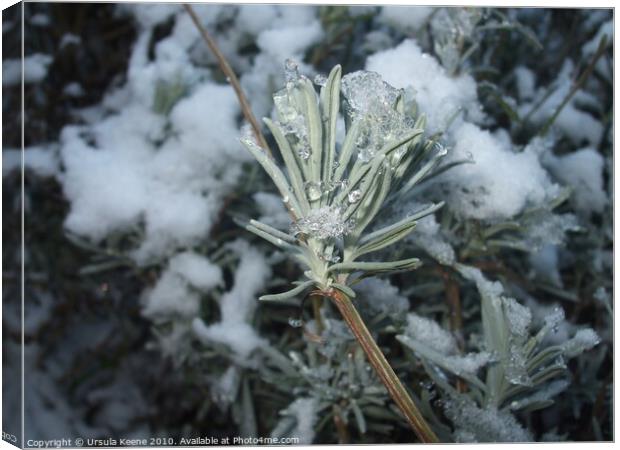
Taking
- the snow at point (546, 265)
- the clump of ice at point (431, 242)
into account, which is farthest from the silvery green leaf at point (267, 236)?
the snow at point (546, 265)

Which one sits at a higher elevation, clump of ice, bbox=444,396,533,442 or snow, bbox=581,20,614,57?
snow, bbox=581,20,614,57

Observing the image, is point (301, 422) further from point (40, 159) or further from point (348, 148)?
point (40, 159)

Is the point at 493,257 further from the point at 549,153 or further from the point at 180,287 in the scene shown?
the point at 180,287

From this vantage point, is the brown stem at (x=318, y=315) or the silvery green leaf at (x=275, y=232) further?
the brown stem at (x=318, y=315)

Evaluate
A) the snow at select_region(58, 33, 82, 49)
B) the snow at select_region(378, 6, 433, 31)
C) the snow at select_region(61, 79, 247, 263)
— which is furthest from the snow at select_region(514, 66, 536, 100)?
the snow at select_region(58, 33, 82, 49)

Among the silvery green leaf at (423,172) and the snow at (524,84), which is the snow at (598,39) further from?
the silvery green leaf at (423,172)

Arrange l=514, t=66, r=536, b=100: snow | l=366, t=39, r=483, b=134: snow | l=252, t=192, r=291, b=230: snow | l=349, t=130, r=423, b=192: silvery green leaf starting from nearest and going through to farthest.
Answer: l=349, t=130, r=423, b=192: silvery green leaf < l=366, t=39, r=483, b=134: snow < l=252, t=192, r=291, b=230: snow < l=514, t=66, r=536, b=100: snow

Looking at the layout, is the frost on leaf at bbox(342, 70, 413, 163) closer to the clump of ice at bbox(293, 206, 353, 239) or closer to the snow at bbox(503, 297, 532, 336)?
the clump of ice at bbox(293, 206, 353, 239)
